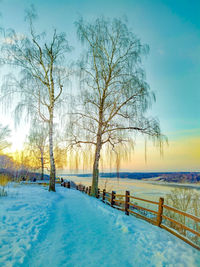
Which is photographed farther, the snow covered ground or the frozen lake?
the frozen lake

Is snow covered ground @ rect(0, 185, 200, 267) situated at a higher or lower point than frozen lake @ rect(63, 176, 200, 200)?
higher

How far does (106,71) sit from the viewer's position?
9.52m

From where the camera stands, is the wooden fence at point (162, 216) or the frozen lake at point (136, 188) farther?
the frozen lake at point (136, 188)

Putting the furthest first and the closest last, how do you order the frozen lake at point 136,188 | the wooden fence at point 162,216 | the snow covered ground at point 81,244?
1. the frozen lake at point 136,188
2. the wooden fence at point 162,216
3. the snow covered ground at point 81,244

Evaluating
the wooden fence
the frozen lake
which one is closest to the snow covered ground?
the wooden fence

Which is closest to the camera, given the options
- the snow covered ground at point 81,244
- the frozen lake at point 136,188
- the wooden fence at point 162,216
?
the snow covered ground at point 81,244

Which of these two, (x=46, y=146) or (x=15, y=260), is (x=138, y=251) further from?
(x=46, y=146)

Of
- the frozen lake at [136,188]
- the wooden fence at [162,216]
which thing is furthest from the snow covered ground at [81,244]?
the frozen lake at [136,188]

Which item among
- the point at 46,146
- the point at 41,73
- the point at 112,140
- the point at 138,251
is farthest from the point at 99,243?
the point at 46,146

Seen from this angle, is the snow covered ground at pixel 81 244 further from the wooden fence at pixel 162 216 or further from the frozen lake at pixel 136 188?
the frozen lake at pixel 136 188

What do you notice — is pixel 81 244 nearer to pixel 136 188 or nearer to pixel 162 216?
pixel 162 216

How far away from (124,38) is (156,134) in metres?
5.97

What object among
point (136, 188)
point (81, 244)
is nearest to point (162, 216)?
point (81, 244)

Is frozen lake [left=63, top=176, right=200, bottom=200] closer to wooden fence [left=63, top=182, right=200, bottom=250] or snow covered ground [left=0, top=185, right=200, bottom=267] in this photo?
wooden fence [left=63, top=182, right=200, bottom=250]
